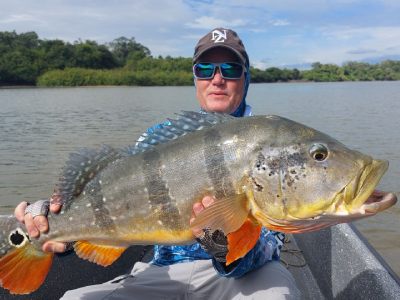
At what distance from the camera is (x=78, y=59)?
8006cm

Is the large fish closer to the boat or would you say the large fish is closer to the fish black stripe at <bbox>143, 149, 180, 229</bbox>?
the fish black stripe at <bbox>143, 149, 180, 229</bbox>

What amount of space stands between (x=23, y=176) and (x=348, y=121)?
15.8 m

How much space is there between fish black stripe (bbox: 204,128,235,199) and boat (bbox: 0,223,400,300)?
1.48 metres

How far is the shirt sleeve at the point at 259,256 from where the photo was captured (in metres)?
2.49

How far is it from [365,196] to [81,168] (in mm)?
1979

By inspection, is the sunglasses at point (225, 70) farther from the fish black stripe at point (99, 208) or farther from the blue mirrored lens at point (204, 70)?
the fish black stripe at point (99, 208)

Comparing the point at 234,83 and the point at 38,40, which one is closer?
the point at 234,83

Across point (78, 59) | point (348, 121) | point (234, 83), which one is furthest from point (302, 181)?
point (78, 59)

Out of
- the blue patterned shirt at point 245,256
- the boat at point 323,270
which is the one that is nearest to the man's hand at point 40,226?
the boat at point 323,270

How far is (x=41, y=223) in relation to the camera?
2.42 meters

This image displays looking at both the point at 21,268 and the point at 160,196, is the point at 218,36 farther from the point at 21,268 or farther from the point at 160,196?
the point at 21,268

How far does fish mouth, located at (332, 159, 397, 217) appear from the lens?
5.88ft

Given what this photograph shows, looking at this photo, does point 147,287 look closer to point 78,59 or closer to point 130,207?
point 130,207

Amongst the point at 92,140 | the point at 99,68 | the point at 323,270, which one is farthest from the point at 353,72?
the point at 323,270
